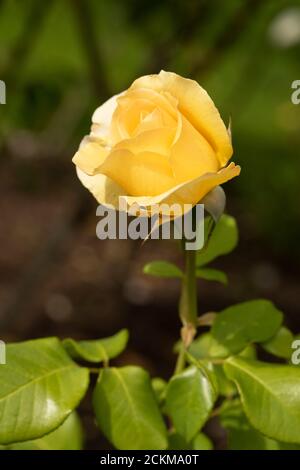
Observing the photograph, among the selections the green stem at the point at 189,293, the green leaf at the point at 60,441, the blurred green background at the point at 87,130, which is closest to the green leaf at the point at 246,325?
the green stem at the point at 189,293

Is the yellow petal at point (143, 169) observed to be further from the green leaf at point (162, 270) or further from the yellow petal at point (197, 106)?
the green leaf at point (162, 270)

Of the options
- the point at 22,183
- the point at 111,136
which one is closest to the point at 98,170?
the point at 111,136

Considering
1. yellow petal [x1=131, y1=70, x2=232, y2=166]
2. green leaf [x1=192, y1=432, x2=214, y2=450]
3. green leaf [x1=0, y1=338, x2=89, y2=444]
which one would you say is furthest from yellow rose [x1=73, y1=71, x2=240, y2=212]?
green leaf [x1=192, y1=432, x2=214, y2=450]

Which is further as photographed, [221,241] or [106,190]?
[221,241]

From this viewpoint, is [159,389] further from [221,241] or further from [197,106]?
[197,106]

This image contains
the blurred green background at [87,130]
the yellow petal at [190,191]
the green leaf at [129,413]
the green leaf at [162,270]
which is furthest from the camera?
the blurred green background at [87,130]

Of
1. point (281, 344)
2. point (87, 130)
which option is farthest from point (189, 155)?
point (87, 130)

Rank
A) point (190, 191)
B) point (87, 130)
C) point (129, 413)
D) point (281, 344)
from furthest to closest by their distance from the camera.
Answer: point (87, 130)
point (281, 344)
point (129, 413)
point (190, 191)
